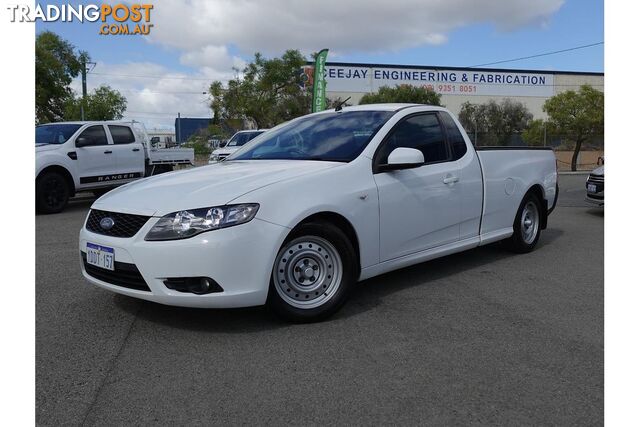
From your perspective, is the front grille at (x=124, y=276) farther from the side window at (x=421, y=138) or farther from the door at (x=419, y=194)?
the side window at (x=421, y=138)

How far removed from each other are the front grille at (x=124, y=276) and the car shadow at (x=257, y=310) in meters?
0.43

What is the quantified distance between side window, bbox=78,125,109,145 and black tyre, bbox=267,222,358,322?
29.6ft

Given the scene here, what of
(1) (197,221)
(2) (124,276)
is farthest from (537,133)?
(2) (124,276)

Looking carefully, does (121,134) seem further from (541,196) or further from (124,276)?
(124,276)

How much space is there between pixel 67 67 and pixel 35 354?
1305 inches

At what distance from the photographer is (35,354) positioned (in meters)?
3.46

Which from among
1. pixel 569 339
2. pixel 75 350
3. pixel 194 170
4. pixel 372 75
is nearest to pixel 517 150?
pixel 569 339

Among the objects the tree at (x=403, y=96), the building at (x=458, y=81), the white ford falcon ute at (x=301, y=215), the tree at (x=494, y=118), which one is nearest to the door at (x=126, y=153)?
the white ford falcon ute at (x=301, y=215)

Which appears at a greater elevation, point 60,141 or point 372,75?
point 372,75

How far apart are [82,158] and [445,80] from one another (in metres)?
51.9

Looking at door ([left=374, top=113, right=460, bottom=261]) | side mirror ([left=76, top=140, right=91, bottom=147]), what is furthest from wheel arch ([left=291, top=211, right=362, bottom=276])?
side mirror ([left=76, top=140, right=91, bottom=147])

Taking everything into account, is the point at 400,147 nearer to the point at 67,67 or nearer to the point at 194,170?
the point at 194,170

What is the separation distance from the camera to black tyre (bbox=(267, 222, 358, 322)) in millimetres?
3859

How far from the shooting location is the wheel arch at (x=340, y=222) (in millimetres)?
3962
